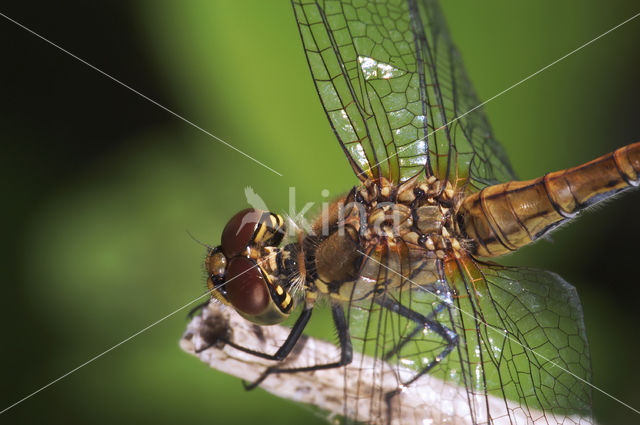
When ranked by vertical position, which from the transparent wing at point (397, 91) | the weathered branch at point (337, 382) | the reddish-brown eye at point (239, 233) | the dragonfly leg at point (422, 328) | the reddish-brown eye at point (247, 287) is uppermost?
the transparent wing at point (397, 91)

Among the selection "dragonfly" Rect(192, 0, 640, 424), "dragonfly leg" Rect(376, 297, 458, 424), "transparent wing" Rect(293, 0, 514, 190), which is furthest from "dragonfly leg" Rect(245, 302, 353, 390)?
"transparent wing" Rect(293, 0, 514, 190)

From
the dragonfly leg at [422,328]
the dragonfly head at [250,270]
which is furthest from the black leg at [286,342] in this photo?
the dragonfly leg at [422,328]

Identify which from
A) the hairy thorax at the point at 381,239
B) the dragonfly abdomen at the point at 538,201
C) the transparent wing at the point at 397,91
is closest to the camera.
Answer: the dragonfly abdomen at the point at 538,201

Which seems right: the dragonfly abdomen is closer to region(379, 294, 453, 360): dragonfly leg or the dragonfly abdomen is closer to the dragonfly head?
region(379, 294, 453, 360): dragonfly leg

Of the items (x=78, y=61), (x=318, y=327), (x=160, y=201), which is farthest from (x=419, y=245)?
(x=78, y=61)

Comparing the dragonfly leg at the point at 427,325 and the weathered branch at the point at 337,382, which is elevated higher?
the dragonfly leg at the point at 427,325

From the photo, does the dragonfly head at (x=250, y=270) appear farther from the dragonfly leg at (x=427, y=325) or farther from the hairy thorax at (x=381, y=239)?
the dragonfly leg at (x=427, y=325)

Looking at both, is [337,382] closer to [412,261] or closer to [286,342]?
[286,342]
